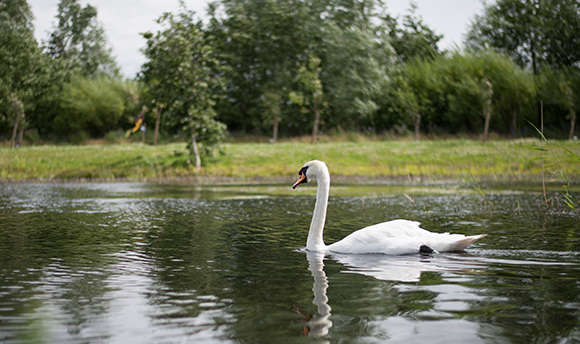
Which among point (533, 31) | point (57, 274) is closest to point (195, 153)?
point (57, 274)

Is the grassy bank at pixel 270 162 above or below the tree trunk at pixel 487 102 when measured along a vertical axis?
below

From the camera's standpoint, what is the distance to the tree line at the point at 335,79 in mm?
48031

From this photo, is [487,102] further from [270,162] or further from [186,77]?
[186,77]

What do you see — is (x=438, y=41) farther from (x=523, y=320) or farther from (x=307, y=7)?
(x=523, y=320)

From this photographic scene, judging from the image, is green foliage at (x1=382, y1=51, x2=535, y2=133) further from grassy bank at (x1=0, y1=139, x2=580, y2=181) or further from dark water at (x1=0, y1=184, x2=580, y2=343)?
dark water at (x1=0, y1=184, x2=580, y2=343)

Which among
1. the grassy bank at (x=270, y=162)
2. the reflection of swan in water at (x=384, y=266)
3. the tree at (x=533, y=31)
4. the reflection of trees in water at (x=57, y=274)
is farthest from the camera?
the tree at (x=533, y=31)

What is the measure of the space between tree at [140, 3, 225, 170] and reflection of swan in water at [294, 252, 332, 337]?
2681 cm

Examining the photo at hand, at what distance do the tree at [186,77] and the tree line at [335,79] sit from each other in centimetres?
810

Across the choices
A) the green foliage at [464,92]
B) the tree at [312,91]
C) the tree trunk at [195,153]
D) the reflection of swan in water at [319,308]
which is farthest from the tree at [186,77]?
the reflection of swan in water at [319,308]

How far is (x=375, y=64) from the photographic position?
52844mm

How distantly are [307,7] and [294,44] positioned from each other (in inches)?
127

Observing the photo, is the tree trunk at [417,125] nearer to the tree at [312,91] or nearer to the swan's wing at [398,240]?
the tree at [312,91]

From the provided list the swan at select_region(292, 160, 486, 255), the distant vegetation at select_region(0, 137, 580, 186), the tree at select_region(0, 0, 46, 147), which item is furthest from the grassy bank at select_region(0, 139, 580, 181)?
the swan at select_region(292, 160, 486, 255)

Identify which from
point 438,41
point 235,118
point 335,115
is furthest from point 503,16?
point 235,118
